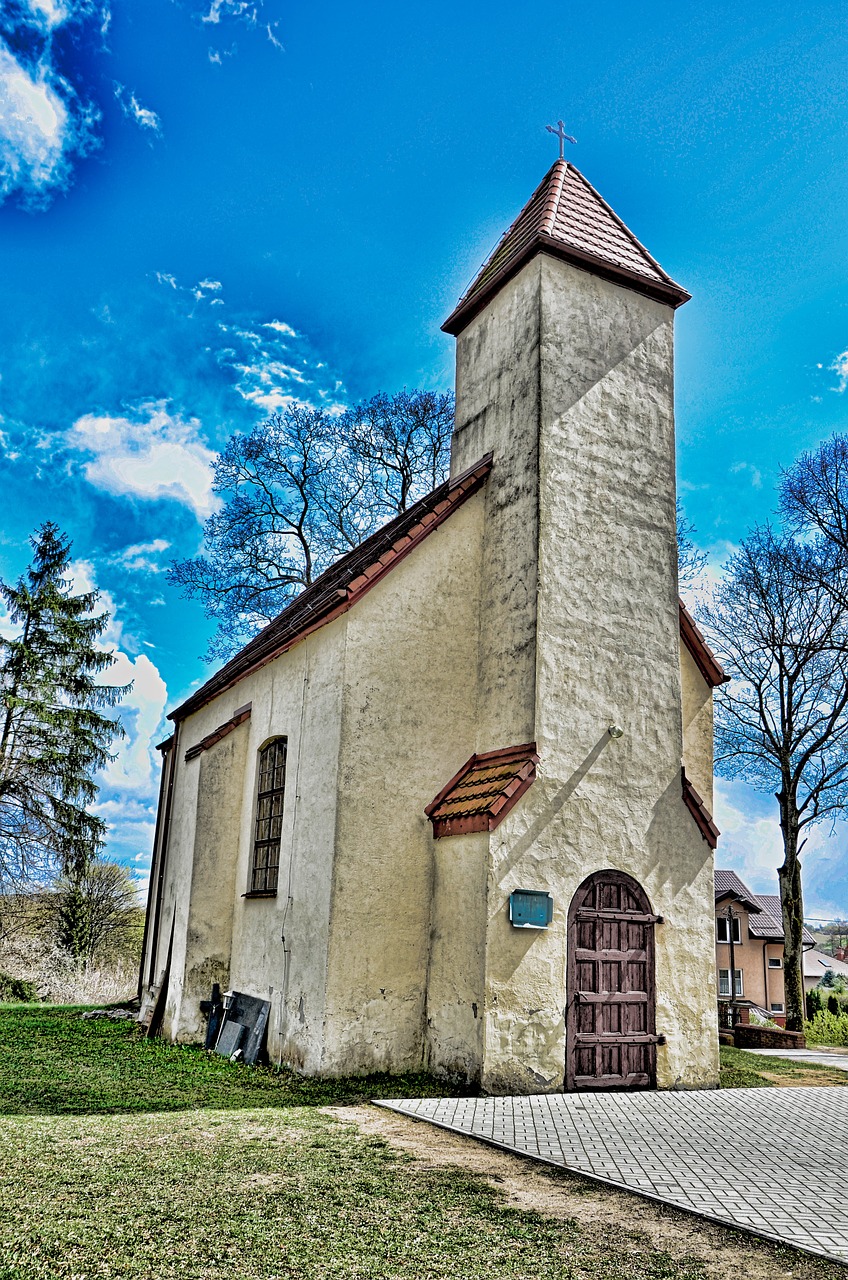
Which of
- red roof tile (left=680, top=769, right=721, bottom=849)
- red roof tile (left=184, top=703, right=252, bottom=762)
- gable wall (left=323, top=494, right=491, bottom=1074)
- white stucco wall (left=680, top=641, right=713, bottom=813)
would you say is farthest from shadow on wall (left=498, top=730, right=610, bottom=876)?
red roof tile (left=184, top=703, right=252, bottom=762)

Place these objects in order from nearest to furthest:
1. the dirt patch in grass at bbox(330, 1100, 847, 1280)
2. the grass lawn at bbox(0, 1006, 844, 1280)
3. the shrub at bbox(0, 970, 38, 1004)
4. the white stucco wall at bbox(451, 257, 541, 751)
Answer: the grass lawn at bbox(0, 1006, 844, 1280)
the dirt patch in grass at bbox(330, 1100, 847, 1280)
the white stucco wall at bbox(451, 257, 541, 751)
the shrub at bbox(0, 970, 38, 1004)

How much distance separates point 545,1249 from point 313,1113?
399 centimetres

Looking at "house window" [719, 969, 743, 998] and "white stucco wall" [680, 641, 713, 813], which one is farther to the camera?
"house window" [719, 969, 743, 998]

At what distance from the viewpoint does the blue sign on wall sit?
34.4ft

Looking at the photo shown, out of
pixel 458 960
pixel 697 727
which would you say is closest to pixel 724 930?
pixel 697 727

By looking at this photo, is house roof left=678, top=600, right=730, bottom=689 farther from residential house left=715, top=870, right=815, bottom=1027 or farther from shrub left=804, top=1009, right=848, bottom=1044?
residential house left=715, top=870, right=815, bottom=1027

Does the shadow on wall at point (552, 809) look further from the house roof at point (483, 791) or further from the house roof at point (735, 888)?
the house roof at point (735, 888)

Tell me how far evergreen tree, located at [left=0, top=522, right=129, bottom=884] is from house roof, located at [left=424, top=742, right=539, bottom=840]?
18233 mm

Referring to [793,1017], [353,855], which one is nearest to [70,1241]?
[353,855]

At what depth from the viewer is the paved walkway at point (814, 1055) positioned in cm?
1580

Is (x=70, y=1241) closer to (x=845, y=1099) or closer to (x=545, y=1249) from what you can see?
(x=545, y=1249)

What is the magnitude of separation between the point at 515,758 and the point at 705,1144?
4569mm

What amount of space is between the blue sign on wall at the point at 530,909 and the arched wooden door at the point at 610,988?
457 millimetres

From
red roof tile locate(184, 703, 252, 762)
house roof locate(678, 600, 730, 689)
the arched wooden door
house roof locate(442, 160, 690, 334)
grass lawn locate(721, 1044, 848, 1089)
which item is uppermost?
house roof locate(442, 160, 690, 334)
